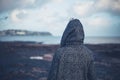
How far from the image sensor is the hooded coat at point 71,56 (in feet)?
9.35

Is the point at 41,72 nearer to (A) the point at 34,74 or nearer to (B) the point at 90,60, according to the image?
(A) the point at 34,74

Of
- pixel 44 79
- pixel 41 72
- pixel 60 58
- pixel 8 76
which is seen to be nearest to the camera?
pixel 60 58

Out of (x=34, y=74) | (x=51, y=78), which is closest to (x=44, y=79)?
(x=34, y=74)

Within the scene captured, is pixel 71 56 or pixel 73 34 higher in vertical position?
pixel 73 34

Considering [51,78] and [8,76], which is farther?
[8,76]

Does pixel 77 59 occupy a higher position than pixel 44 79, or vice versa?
pixel 77 59

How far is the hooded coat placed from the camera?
9.35ft

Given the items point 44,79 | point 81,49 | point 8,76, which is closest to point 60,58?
point 81,49

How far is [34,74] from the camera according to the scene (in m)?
12.4

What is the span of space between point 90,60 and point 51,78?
561mm

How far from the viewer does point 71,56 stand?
2.87 m

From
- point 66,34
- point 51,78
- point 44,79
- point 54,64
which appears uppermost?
point 66,34

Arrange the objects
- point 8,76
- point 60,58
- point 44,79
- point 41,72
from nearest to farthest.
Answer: point 60,58
point 44,79
point 8,76
point 41,72

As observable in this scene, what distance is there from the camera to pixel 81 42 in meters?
2.90
